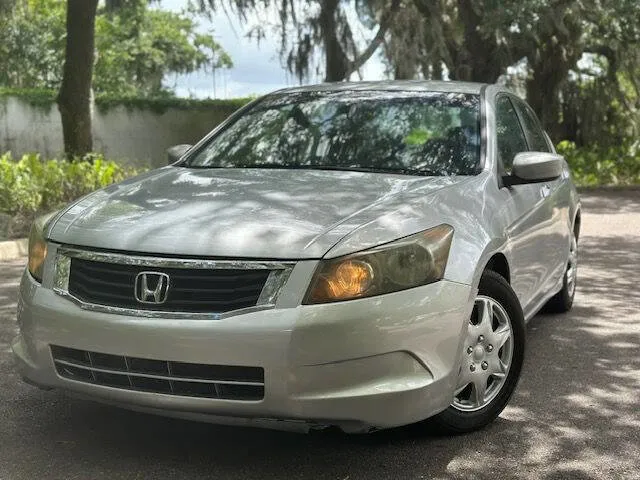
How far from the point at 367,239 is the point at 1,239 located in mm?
7500

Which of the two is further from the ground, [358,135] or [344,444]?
[358,135]

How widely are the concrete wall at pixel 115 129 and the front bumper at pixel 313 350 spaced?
2154 centimetres

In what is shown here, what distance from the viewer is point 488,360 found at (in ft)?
13.3

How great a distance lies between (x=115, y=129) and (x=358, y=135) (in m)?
21.6

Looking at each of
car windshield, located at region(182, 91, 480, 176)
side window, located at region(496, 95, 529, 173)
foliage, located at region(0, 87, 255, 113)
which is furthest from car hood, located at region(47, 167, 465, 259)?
foliage, located at region(0, 87, 255, 113)

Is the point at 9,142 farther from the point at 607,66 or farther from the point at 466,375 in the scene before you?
the point at 466,375

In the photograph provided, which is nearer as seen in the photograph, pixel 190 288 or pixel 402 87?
pixel 190 288

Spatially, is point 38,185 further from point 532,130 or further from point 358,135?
point 358,135

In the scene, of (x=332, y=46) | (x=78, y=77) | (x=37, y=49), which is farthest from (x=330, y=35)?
(x=37, y=49)

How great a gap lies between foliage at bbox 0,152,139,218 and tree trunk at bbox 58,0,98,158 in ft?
5.07

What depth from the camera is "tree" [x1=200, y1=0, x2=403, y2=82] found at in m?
17.4

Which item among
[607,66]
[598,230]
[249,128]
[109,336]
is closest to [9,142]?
[607,66]

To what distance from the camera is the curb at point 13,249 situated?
9.55m

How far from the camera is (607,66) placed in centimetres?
2167
